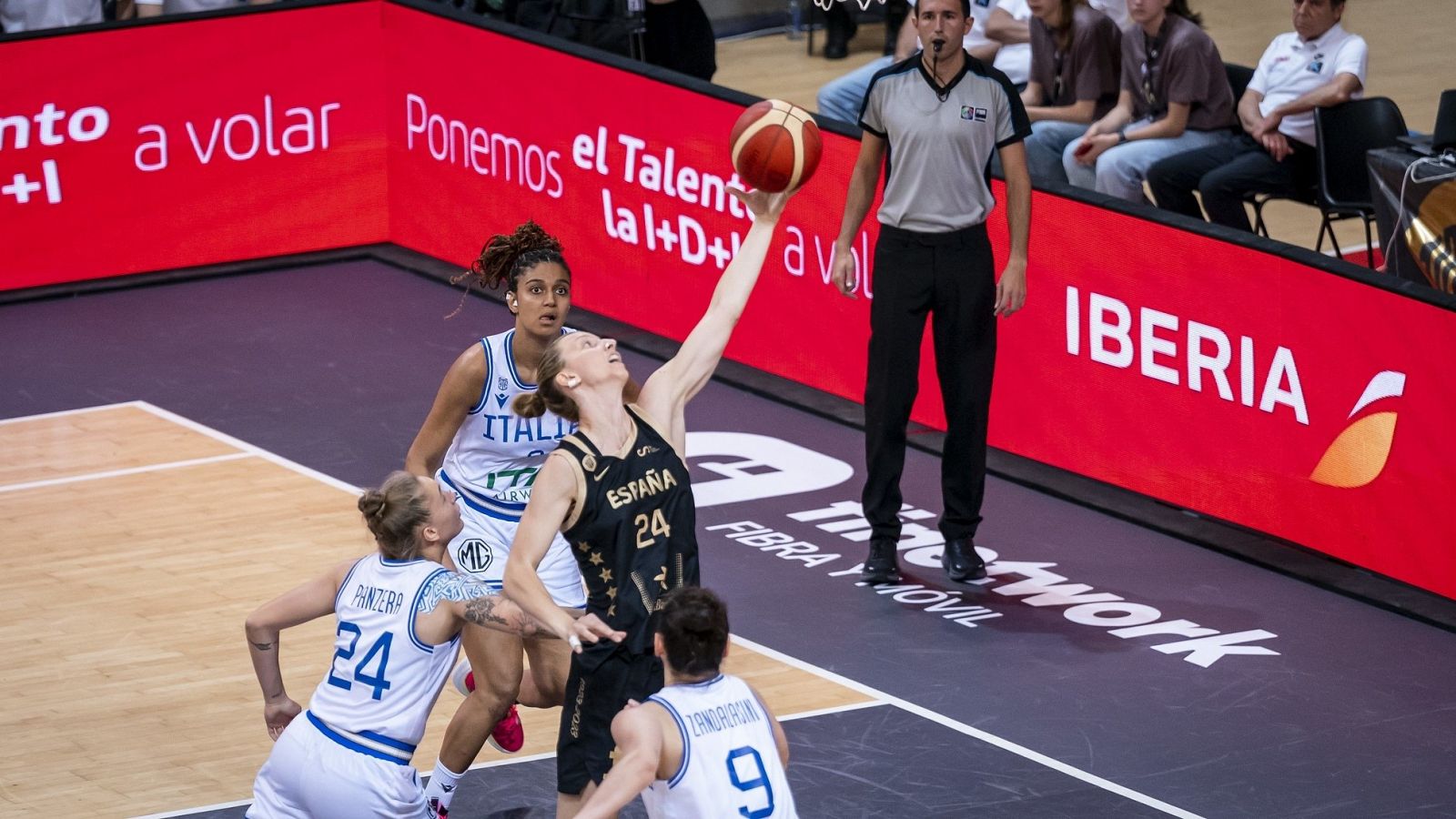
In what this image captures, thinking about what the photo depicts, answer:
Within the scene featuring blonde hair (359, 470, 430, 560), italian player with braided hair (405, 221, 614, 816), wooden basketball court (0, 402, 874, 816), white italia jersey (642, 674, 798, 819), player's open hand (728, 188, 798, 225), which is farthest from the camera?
wooden basketball court (0, 402, 874, 816)

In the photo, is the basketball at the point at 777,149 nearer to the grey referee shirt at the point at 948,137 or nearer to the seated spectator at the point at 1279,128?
the grey referee shirt at the point at 948,137

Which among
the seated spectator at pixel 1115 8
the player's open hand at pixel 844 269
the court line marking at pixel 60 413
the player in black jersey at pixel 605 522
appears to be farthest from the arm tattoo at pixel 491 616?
the seated spectator at pixel 1115 8

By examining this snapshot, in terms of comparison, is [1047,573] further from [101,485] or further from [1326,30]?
[101,485]

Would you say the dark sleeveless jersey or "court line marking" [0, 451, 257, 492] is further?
"court line marking" [0, 451, 257, 492]

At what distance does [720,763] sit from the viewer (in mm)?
5633

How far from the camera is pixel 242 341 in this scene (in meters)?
13.8

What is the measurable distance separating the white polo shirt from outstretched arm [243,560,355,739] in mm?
7484

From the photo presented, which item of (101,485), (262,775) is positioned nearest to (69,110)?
(101,485)

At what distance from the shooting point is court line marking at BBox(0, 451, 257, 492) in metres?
11.5

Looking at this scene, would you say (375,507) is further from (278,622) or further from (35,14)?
(35,14)

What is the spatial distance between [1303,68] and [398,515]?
7.50 m

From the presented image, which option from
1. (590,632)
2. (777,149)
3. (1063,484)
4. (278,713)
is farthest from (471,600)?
(1063,484)

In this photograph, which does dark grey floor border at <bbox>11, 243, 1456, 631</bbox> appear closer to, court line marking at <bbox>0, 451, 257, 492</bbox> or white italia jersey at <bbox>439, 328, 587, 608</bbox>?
court line marking at <bbox>0, 451, 257, 492</bbox>

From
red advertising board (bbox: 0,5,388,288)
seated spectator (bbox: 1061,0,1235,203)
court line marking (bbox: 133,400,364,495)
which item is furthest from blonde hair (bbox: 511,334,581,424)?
red advertising board (bbox: 0,5,388,288)
